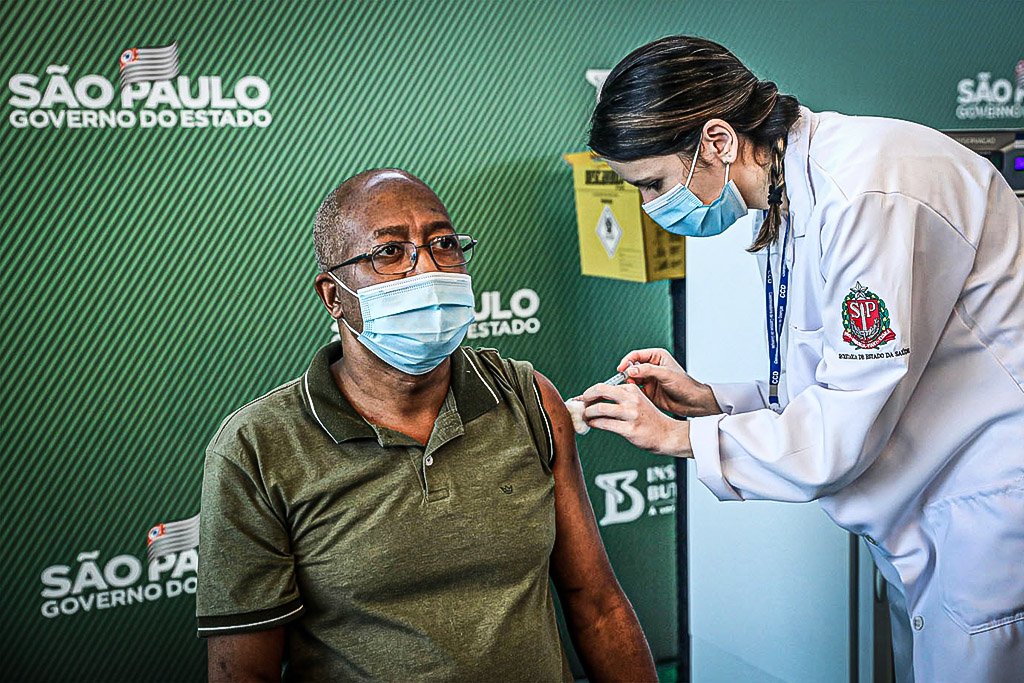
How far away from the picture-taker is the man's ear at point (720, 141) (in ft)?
5.44

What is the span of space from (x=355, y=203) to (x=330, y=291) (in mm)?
152

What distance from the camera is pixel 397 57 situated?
8.28ft

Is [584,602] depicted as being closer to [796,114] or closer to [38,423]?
[796,114]

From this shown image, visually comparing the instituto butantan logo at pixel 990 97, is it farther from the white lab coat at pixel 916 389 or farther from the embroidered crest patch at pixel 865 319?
the embroidered crest patch at pixel 865 319

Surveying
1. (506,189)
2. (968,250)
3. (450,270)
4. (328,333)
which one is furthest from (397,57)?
(968,250)

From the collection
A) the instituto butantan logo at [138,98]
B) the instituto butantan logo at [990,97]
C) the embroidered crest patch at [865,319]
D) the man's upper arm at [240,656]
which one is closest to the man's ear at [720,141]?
the embroidered crest patch at [865,319]

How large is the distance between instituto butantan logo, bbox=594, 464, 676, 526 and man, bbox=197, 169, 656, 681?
120cm

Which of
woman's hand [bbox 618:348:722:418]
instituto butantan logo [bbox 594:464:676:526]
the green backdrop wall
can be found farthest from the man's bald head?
instituto butantan logo [bbox 594:464:676:526]

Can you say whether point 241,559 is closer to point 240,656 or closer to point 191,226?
point 240,656

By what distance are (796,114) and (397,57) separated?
1.18 meters

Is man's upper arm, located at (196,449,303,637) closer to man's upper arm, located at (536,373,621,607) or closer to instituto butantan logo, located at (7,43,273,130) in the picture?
man's upper arm, located at (536,373,621,607)

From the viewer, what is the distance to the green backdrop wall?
7.37 ft

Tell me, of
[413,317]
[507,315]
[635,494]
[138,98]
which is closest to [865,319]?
[413,317]

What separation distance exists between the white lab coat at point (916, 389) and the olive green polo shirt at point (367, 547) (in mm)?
399
